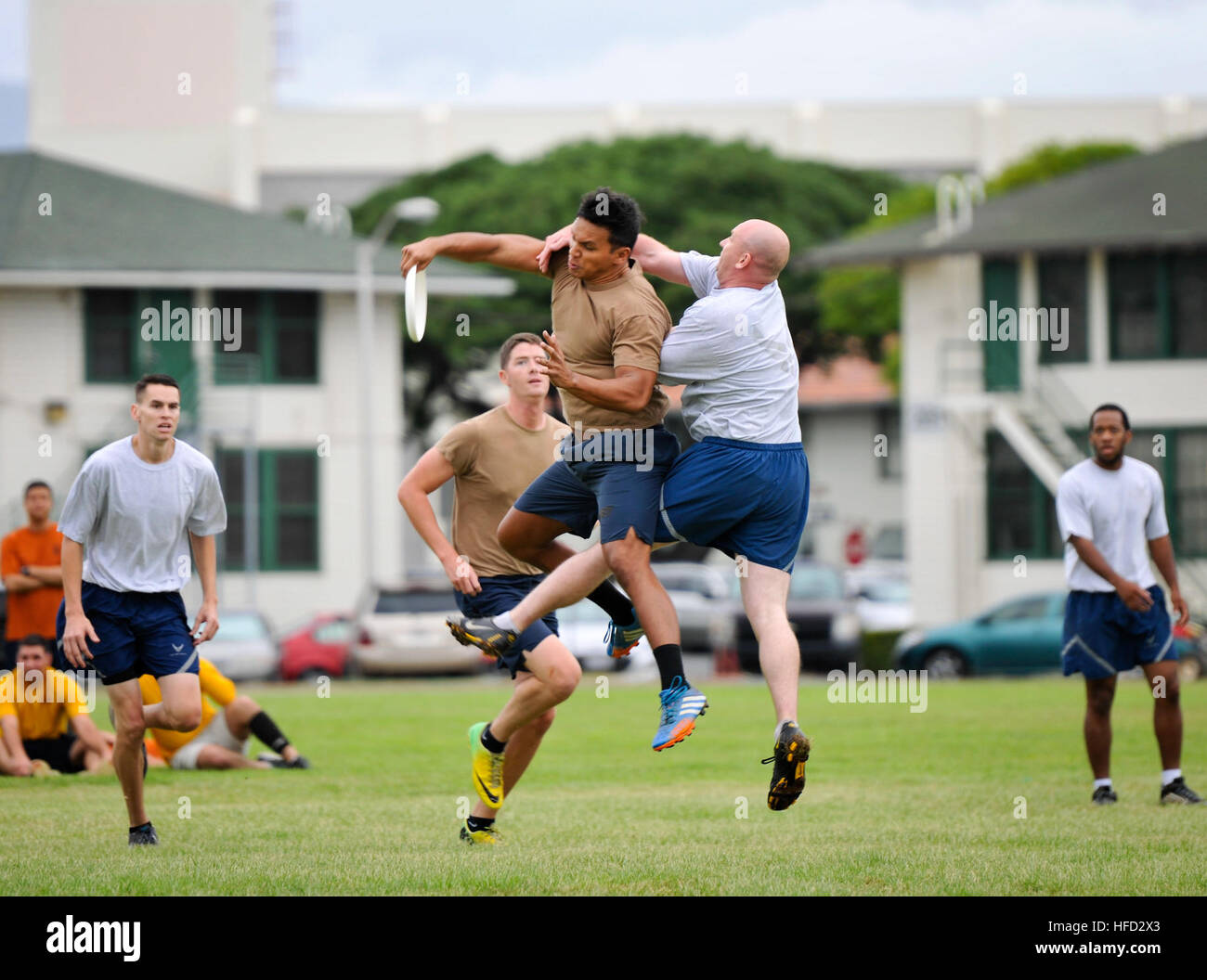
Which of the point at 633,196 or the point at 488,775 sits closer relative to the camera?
the point at 488,775

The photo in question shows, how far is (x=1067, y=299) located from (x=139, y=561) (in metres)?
28.4

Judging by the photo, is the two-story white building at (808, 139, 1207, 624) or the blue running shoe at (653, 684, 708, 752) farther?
the two-story white building at (808, 139, 1207, 624)

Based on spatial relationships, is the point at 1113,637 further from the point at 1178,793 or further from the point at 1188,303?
the point at 1188,303

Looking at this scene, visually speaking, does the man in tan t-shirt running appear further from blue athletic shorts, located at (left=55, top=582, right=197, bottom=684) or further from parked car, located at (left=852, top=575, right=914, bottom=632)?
parked car, located at (left=852, top=575, right=914, bottom=632)

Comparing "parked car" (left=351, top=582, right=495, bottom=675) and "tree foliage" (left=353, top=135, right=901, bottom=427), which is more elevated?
"tree foliage" (left=353, top=135, right=901, bottom=427)

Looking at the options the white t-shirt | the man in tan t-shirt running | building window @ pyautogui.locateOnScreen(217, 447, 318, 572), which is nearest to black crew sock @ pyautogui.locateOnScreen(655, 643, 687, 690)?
the man in tan t-shirt running

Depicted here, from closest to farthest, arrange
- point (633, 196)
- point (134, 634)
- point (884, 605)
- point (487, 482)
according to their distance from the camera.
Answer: point (134, 634) → point (487, 482) → point (884, 605) → point (633, 196)

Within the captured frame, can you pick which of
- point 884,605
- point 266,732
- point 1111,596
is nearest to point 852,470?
point 884,605

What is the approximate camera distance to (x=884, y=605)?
38.8 metres

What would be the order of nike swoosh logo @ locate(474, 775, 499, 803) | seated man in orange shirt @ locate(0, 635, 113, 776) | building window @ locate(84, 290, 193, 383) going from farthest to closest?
building window @ locate(84, 290, 193, 383) → seated man in orange shirt @ locate(0, 635, 113, 776) → nike swoosh logo @ locate(474, 775, 499, 803)

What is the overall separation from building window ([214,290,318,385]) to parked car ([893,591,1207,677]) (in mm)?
14687

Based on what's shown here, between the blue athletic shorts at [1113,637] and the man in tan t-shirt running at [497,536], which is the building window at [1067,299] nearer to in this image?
the blue athletic shorts at [1113,637]

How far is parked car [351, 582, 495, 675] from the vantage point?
2902 cm

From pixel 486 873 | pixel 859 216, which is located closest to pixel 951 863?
pixel 486 873
